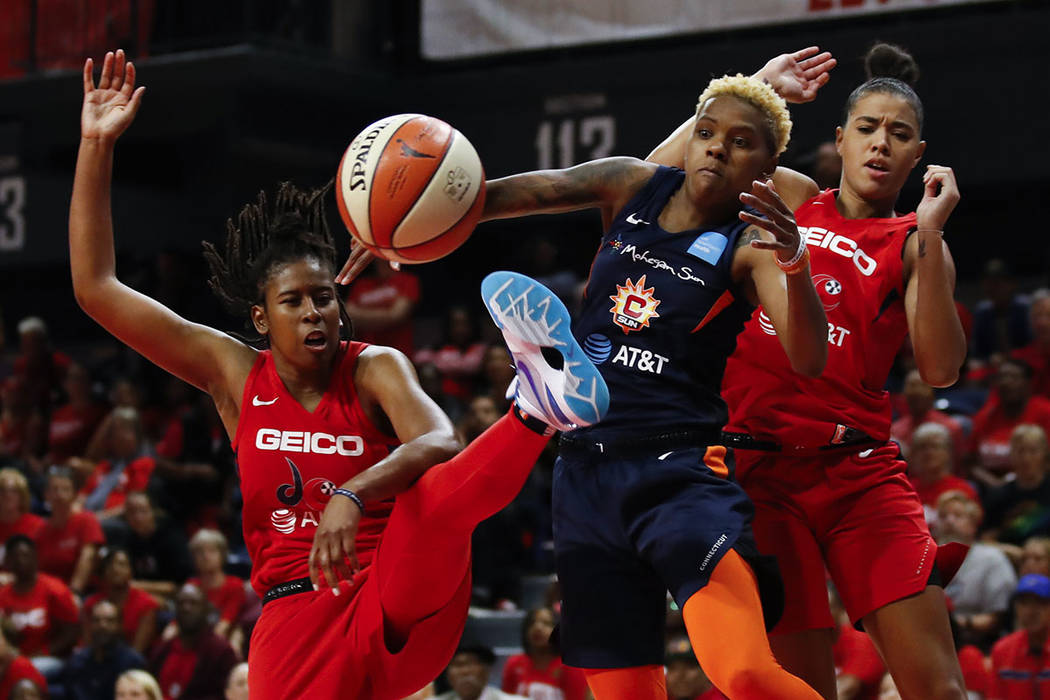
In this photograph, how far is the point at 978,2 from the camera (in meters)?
9.98

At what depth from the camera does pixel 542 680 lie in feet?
27.0

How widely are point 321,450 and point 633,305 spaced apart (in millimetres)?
953

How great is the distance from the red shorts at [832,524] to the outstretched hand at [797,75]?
43.2 inches

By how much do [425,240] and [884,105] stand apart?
4.61 ft

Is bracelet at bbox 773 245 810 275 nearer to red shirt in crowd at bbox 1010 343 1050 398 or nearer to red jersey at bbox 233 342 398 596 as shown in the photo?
red jersey at bbox 233 342 398 596

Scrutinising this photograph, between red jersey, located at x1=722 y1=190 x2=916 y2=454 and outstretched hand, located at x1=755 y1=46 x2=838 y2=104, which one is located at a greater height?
outstretched hand, located at x1=755 y1=46 x2=838 y2=104

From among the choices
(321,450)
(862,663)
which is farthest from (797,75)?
(862,663)

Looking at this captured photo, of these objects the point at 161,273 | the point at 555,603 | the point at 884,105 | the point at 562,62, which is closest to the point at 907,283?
the point at 884,105

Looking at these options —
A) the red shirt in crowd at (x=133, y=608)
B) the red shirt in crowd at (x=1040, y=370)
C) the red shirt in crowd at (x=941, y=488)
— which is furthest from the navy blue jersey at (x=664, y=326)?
the red shirt in crowd at (x=133, y=608)

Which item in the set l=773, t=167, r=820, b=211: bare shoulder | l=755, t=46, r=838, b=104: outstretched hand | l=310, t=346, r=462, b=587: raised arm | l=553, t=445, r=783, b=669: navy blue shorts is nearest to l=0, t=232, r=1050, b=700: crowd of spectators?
l=773, t=167, r=820, b=211: bare shoulder

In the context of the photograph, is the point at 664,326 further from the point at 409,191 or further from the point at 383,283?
the point at 383,283

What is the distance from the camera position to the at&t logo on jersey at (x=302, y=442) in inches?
170

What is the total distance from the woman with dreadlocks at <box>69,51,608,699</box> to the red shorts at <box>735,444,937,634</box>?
77 cm

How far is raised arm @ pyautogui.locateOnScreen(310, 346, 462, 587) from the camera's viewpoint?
385 centimetres
